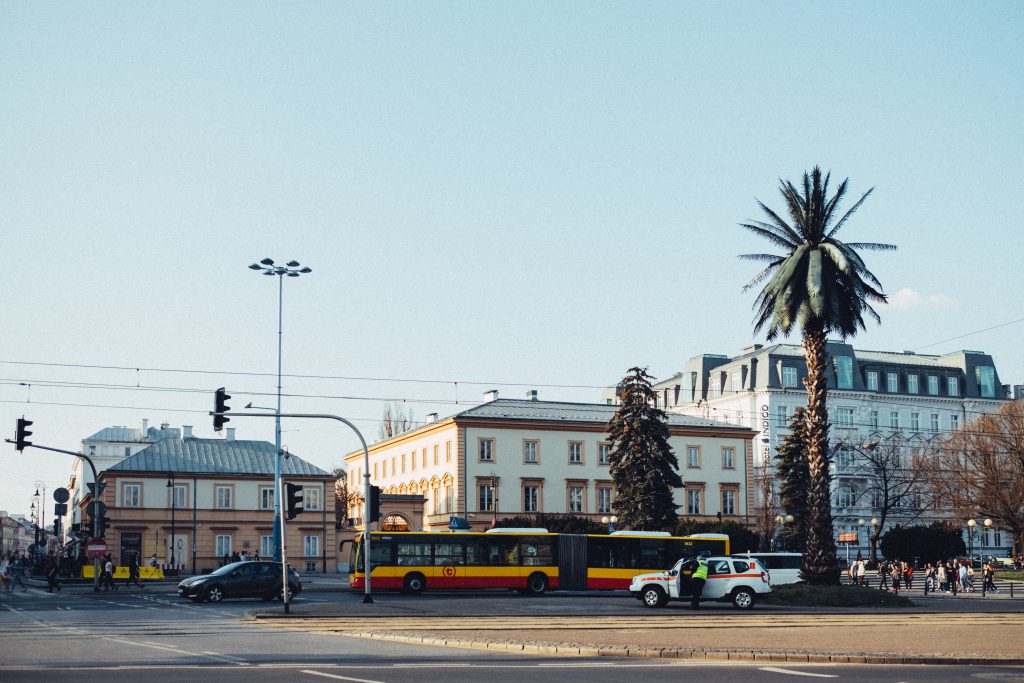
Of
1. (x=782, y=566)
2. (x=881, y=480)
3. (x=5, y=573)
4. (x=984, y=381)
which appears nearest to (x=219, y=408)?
(x=5, y=573)

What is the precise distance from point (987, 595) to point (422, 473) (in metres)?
45.9

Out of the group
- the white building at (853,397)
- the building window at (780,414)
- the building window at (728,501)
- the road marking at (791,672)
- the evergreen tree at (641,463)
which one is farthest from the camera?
the building window at (780,414)

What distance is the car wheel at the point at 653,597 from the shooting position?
1478 inches

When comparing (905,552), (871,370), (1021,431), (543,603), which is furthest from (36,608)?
(871,370)

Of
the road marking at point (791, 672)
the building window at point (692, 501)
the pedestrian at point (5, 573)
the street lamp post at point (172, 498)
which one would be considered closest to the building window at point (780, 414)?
the building window at point (692, 501)

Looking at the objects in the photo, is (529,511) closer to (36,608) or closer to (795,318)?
(795,318)

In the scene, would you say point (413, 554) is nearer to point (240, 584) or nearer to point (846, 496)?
point (240, 584)

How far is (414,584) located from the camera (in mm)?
48281

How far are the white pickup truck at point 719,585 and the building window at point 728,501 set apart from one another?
52.5 metres

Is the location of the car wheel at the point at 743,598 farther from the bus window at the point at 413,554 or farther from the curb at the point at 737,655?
Result: the curb at the point at 737,655

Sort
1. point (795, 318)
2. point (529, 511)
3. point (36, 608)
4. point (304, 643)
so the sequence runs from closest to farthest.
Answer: point (304, 643)
point (36, 608)
point (795, 318)
point (529, 511)

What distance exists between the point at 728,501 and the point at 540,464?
15173mm

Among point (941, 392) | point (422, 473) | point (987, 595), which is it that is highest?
point (941, 392)

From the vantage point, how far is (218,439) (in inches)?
3615
